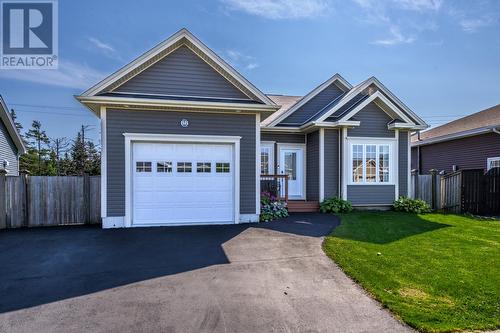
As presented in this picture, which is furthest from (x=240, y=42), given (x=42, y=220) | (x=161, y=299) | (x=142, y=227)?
Answer: (x=161, y=299)

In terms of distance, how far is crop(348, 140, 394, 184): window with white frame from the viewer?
12.5 metres

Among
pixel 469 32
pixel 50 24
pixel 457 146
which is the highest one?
pixel 469 32

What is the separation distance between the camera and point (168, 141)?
942 cm

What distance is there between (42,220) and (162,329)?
8.32 m

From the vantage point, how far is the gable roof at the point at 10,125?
44.6 feet

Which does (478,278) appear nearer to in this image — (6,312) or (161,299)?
(161,299)

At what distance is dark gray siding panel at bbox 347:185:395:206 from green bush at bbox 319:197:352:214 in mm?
457

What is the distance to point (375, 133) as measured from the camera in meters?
12.6

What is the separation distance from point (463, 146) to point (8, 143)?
78.5ft

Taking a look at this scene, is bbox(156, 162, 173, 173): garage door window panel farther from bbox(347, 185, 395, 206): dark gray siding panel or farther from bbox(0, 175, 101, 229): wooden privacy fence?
bbox(347, 185, 395, 206): dark gray siding panel

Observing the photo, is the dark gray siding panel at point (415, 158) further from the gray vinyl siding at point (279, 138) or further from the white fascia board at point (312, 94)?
the gray vinyl siding at point (279, 138)

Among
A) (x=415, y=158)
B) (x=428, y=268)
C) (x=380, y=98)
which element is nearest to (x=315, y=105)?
(x=380, y=98)

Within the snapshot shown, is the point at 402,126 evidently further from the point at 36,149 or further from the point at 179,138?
the point at 36,149

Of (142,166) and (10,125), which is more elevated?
(10,125)
